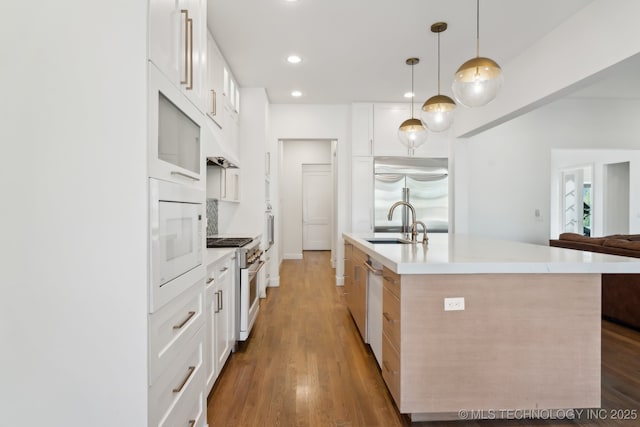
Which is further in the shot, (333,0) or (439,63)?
(439,63)

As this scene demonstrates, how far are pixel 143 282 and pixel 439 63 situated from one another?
12.3ft

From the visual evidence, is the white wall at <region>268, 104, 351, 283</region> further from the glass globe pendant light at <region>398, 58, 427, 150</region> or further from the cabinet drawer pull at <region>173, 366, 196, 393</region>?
the cabinet drawer pull at <region>173, 366, 196, 393</region>

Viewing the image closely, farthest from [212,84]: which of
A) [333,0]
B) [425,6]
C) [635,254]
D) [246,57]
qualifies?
[635,254]

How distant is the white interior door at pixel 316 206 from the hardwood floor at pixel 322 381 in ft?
18.1

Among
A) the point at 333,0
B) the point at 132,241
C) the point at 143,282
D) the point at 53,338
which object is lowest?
the point at 53,338

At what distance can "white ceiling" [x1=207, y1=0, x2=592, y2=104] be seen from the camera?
9.01 ft

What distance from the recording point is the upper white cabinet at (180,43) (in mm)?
1166

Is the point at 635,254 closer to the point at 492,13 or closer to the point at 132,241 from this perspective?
the point at 492,13

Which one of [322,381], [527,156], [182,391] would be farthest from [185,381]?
[527,156]

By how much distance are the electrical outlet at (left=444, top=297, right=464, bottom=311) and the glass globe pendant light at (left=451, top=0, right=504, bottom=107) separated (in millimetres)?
1267

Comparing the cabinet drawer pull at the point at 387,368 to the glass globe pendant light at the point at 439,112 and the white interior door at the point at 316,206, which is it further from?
the white interior door at the point at 316,206

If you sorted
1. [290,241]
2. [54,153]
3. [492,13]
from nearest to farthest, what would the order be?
[54,153] < [492,13] < [290,241]

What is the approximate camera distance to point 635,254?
3.12m

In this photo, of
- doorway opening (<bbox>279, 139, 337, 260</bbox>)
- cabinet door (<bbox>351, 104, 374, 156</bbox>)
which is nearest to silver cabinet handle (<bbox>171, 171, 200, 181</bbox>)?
cabinet door (<bbox>351, 104, 374, 156</bbox>)
